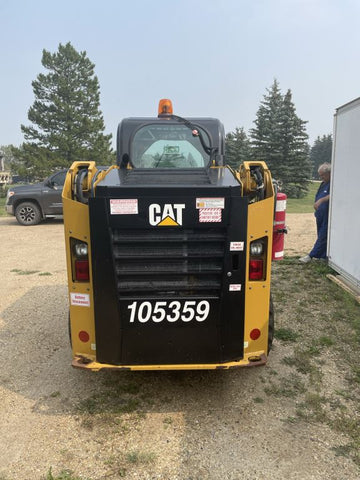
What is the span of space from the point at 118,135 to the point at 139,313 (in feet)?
7.95

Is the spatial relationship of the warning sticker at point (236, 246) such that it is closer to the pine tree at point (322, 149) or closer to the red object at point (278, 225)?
the red object at point (278, 225)

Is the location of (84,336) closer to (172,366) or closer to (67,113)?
(172,366)

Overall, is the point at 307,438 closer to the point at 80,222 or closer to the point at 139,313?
the point at 139,313

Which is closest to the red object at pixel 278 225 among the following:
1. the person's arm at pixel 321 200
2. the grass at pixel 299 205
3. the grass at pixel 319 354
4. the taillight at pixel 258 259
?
the taillight at pixel 258 259

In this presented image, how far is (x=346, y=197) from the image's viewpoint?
20.2 ft

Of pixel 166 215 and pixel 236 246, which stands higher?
pixel 166 215

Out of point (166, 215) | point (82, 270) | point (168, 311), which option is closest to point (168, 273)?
point (168, 311)

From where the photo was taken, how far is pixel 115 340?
10.1 feet

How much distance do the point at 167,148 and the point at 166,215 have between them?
161cm

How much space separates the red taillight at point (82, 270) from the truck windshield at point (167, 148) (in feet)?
4.90

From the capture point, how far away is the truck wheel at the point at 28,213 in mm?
13477

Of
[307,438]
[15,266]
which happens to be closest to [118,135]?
[307,438]

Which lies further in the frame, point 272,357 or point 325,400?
point 272,357

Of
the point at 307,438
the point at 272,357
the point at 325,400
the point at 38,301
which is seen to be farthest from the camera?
the point at 38,301
